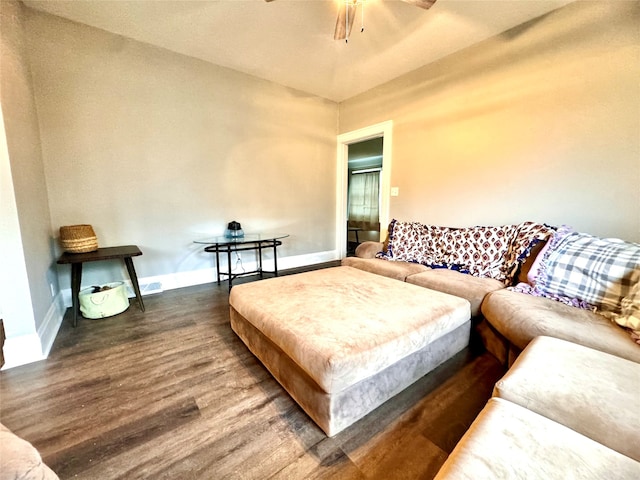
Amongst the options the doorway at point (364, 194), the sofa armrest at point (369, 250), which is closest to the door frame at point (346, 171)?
the sofa armrest at point (369, 250)

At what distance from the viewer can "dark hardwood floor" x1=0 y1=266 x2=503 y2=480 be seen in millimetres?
1055

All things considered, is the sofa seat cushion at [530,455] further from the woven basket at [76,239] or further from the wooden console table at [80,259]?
the woven basket at [76,239]

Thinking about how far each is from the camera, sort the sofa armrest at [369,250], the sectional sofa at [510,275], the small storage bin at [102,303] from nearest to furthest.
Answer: the sectional sofa at [510,275] < the small storage bin at [102,303] < the sofa armrest at [369,250]

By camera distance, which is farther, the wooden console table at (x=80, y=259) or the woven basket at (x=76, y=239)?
the woven basket at (x=76, y=239)

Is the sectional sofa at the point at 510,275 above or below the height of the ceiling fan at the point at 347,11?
below

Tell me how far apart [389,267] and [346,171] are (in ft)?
7.88

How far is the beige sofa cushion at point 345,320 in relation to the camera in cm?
115

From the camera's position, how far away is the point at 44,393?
145 centimetres

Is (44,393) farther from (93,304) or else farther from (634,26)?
(634,26)

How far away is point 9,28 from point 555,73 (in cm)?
433

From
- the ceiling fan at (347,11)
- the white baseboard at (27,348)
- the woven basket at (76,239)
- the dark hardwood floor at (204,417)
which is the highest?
the ceiling fan at (347,11)

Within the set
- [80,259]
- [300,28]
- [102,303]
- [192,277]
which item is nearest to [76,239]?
[80,259]

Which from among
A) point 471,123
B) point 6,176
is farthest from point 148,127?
point 471,123

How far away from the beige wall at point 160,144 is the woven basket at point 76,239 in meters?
0.27
